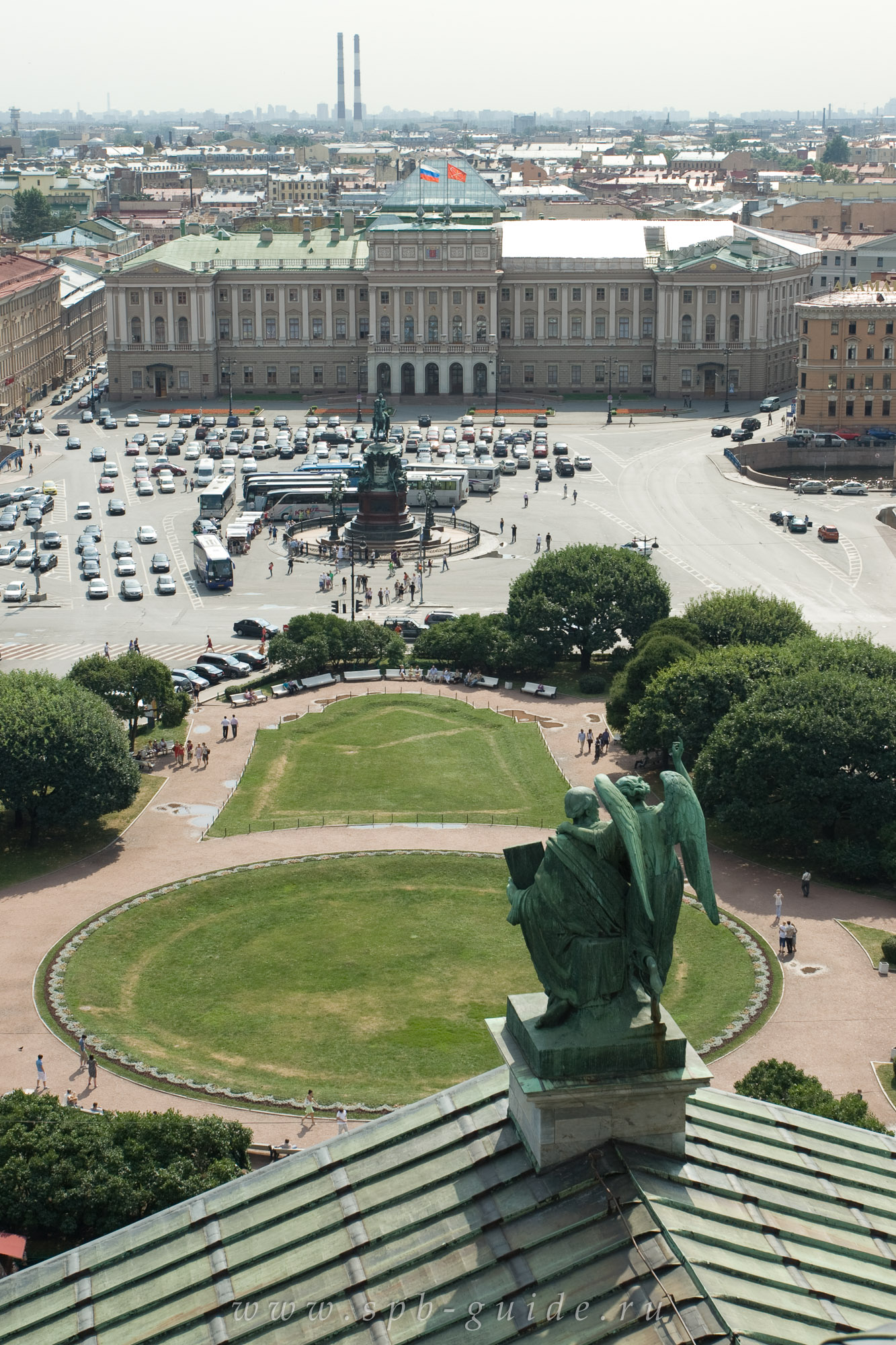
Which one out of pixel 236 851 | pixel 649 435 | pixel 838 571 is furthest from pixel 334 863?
pixel 649 435

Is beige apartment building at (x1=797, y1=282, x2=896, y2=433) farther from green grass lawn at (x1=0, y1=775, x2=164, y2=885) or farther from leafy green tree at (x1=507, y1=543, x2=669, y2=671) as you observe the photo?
green grass lawn at (x1=0, y1=775, x2=164, y2=885)

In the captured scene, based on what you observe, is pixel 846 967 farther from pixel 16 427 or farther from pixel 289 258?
pixel 289 258

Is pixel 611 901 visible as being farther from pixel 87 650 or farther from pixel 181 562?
pixel 181 562

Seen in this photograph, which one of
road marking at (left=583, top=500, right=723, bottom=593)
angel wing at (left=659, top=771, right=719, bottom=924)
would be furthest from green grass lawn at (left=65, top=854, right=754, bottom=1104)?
road marking at (left=583, top=500, right=723, bottom=593)

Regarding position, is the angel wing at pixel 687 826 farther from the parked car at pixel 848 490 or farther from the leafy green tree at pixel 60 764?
the parked car at pixel 848 490

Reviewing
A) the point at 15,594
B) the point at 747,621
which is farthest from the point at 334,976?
the point at 15,594

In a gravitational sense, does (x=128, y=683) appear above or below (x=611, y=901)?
below
